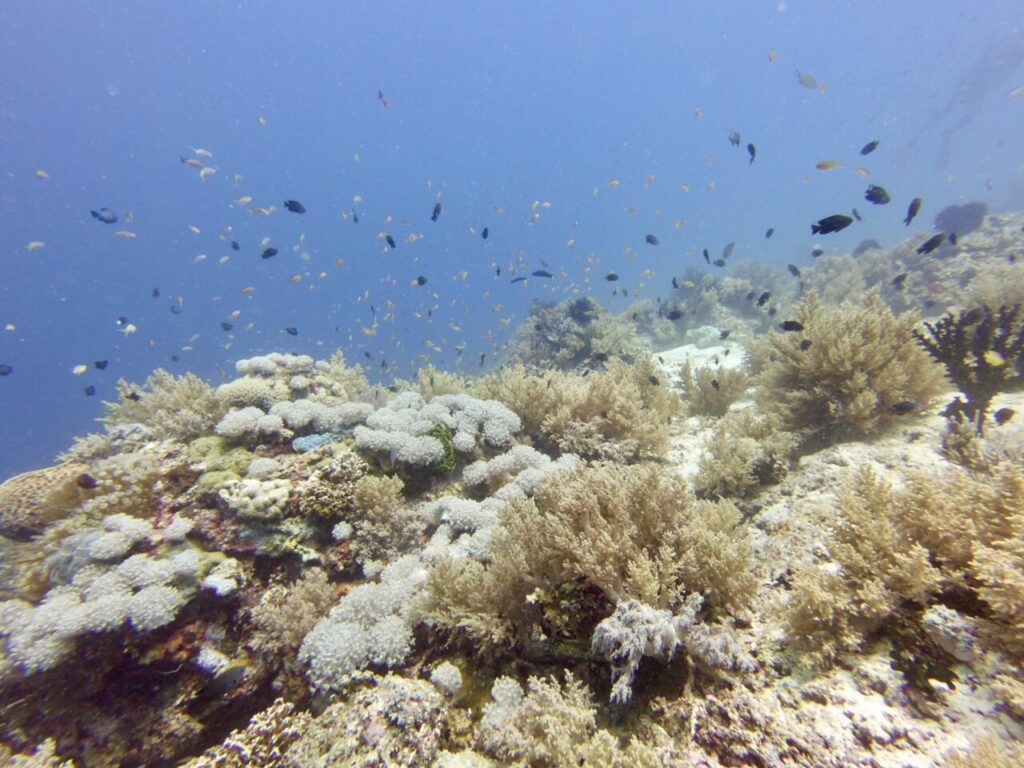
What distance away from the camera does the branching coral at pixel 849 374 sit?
5984 mm

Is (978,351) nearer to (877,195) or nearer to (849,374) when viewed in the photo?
(849,374)

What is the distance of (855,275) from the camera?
19.7 m

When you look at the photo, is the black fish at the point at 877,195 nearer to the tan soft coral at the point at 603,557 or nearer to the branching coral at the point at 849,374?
the branching coral at the point at 849,374

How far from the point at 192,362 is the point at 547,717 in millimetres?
117107

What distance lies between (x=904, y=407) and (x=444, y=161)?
169876 millimetres

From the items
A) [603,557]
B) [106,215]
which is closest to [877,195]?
[603,557]

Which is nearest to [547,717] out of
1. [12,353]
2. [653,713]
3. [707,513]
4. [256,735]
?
[653,713]

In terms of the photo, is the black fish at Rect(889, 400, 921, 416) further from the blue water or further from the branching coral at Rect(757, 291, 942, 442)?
the blue water

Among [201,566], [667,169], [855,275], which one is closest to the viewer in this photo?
[201,566]

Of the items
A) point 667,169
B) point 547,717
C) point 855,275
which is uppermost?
point 667,169

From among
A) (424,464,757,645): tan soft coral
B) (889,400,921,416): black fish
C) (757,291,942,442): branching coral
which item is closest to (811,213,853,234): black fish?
(757,291,942,442): branching coral

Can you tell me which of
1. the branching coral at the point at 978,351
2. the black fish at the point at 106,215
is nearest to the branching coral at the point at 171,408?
the black fish at the point at 106,215

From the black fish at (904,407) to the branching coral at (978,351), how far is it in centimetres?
36

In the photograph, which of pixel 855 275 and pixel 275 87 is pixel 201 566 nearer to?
pixel 855 275
